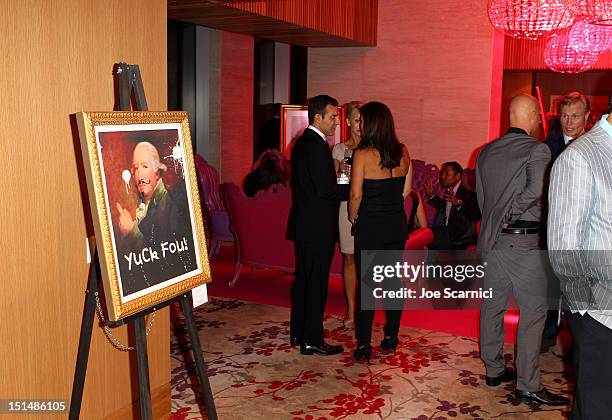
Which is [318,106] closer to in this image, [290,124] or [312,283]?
[312,283]

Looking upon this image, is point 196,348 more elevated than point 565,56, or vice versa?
point 565,56

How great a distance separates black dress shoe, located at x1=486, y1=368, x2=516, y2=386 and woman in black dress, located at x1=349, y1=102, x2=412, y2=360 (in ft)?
2.68

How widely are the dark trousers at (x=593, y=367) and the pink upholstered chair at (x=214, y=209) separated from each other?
531 cm

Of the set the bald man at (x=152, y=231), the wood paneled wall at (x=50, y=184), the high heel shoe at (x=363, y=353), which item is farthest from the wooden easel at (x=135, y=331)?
the high heel shoe at (x=363, y=353)

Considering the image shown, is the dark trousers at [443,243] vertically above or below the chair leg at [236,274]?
above

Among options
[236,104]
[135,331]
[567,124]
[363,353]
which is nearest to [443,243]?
[567,124]

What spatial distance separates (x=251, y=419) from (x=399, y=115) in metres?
6.34

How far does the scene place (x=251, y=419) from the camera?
3689mm

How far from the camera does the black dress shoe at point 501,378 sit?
4.19 meters

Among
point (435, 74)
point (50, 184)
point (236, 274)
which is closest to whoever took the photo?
point (50, 184)

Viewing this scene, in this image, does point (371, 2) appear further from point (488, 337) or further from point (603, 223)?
point (603, 223)

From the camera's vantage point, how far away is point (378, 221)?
4.43m

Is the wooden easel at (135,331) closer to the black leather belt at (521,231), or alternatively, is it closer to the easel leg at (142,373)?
the easel leg at (142,373)

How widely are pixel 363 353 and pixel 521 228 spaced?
4.53ft
